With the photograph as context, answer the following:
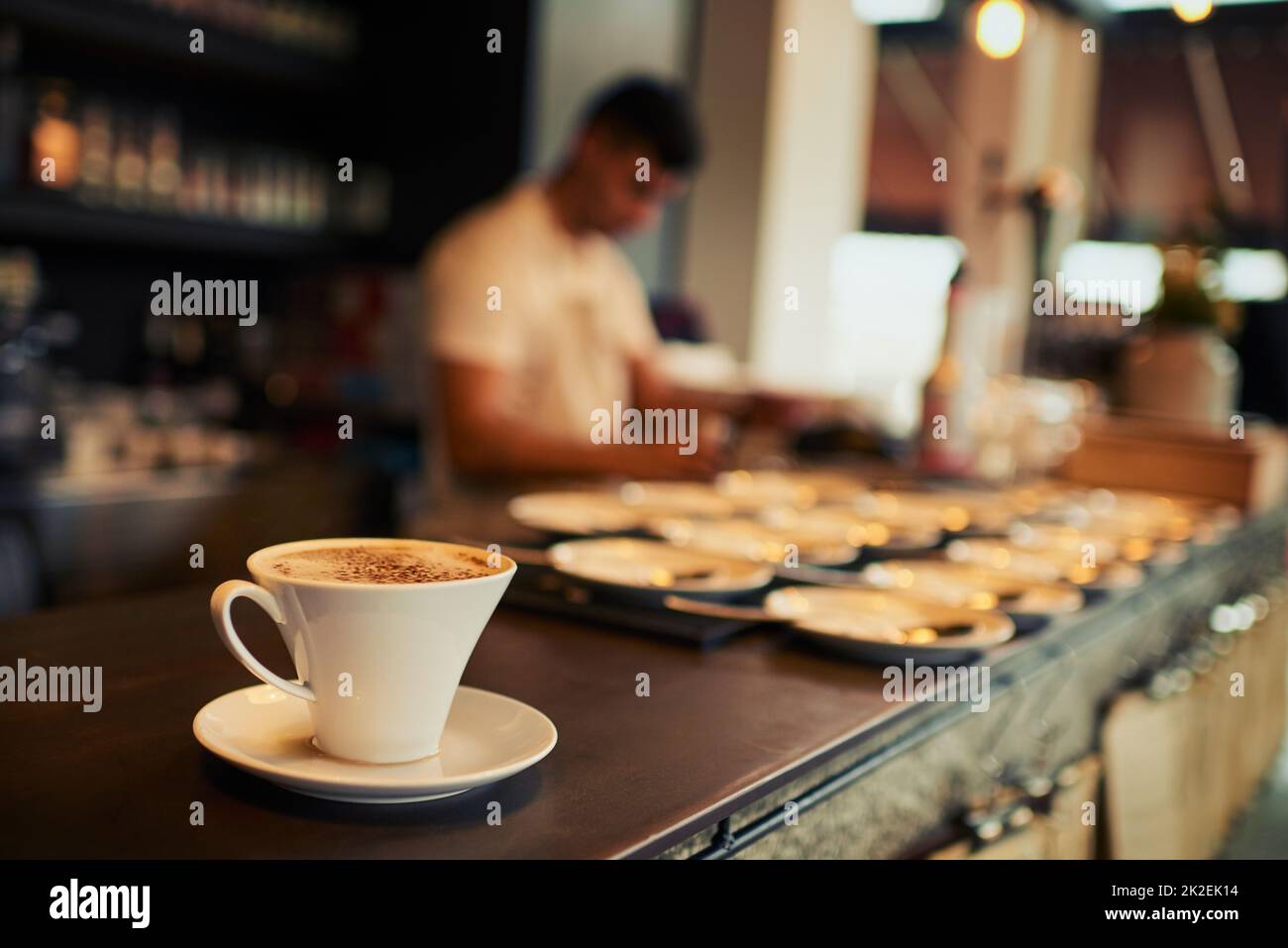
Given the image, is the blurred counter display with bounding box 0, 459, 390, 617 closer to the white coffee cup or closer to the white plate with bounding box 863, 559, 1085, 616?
the white plate with bounding box 863, 559, 1085, 616

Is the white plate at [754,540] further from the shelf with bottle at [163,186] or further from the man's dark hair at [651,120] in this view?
the shelf with bottle at [163,186]

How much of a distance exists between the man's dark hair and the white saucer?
5.90 ft

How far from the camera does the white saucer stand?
2.18 ft

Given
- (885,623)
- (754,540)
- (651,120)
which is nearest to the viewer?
(885,623)

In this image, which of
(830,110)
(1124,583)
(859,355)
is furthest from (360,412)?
(859,355)

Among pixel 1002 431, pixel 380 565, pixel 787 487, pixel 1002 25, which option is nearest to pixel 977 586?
pixel 787 487

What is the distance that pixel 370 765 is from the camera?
0.71 metres

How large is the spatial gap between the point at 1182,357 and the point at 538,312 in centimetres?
150

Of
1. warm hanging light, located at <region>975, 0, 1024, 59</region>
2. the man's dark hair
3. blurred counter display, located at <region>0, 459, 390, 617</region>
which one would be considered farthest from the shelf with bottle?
warm hanging light, located at <region>975, 0, 1024, 59</region>

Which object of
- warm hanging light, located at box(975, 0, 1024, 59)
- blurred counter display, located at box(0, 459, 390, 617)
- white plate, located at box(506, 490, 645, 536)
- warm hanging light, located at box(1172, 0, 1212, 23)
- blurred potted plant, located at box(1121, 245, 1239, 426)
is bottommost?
blurred counter display, located at box(0, 459, 390, 617)

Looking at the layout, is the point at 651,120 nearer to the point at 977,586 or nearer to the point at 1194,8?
the point at 1194,8

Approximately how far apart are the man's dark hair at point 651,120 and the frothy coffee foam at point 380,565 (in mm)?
1779

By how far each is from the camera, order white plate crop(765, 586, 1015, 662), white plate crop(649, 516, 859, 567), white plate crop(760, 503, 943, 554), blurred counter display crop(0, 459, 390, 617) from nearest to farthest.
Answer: white plate crop(765, 586, 1015, 662) < white plate crop(649, 516, 859, 567) < white plate crop(760, 503, 943, 554) < blurred counter display crop(0, 459, 390, 617)

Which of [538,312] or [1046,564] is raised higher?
[538,312]
